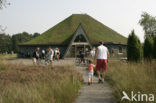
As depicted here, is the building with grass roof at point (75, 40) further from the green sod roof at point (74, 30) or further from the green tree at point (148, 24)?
the green tree at point (148, 24)

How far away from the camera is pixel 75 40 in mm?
39312

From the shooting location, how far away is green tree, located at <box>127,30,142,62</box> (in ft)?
67.2

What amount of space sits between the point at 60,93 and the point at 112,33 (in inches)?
1751

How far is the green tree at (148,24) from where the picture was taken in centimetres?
7675

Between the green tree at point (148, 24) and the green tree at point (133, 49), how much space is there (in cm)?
5988

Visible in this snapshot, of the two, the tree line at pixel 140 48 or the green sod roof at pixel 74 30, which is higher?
the green sod roof at pixel 74 30

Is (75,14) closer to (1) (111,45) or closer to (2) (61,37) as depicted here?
(2) (61,37)

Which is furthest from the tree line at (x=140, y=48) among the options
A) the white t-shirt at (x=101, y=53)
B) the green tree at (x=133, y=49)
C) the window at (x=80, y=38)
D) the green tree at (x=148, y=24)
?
the green tree at (x=148, y=24)

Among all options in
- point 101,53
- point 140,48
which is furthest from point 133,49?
point 101,53

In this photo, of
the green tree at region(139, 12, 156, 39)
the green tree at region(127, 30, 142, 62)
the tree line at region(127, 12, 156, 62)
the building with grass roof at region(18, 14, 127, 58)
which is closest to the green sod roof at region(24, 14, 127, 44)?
the building with grass roof at region(18, 14, 127, 58)

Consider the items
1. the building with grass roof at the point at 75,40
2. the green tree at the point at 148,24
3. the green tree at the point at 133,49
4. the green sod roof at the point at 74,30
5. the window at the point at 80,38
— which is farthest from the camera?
the green tree at the point at 148,24

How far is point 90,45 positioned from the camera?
38.1 metres

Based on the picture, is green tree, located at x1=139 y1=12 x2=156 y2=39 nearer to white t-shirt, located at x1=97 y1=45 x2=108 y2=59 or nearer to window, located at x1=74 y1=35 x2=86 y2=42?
window, located at x1=74 y1=35 x2=86 y2=42

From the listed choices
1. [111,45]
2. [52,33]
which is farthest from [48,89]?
[52,33]
